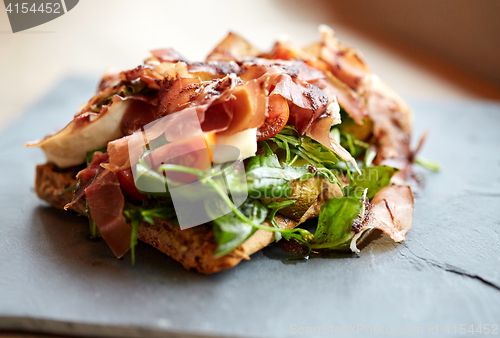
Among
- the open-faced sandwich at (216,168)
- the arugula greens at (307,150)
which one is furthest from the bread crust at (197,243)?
the arugula greens at (307,150)

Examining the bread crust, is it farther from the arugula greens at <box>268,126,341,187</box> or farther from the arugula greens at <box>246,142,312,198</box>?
Result: the arugula greens at <box>268,126,341,187</box>

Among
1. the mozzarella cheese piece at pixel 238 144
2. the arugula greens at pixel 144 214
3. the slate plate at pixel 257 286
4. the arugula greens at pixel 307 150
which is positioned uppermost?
the mozzarella cheese piece at pixel 238 144

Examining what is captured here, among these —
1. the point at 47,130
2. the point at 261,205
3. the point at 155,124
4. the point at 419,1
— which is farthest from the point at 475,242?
the point at 419,1

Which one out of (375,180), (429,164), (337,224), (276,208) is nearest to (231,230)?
(276,208)

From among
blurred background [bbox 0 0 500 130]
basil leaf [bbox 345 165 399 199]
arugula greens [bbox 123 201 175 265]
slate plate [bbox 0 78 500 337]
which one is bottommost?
blurred background [bbox 0 0 500 130]

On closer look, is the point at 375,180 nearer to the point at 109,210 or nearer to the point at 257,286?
the point at 257,286

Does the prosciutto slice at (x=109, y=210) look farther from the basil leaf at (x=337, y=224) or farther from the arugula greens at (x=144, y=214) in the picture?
the basil leaf at (x=337, y=224)

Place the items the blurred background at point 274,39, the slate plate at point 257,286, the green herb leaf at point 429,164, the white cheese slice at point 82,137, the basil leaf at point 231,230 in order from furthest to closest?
the blurred background at point 274,39, the green herb leaf at point 429,164, the white cheese slice at point 82,137, the basil leaf at point 231,230, the slate plate at point 257,286

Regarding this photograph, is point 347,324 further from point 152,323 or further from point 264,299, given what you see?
point 152,323

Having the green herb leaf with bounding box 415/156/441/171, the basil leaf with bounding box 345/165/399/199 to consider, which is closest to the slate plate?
the basil leaf with bounding box 345/165/399/199
